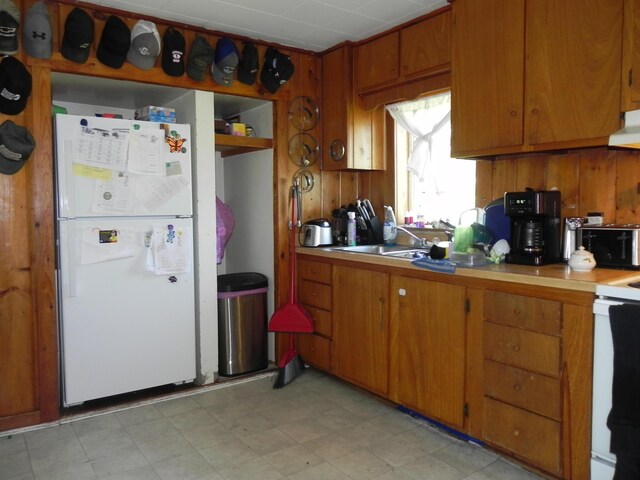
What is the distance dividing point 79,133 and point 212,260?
42.3 inches

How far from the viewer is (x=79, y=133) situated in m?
2.70

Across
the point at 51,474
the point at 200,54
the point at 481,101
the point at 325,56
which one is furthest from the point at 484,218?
the point at 51,474

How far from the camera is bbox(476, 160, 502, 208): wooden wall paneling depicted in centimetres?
282

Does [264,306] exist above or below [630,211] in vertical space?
below

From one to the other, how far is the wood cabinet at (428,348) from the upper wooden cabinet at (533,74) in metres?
0.78

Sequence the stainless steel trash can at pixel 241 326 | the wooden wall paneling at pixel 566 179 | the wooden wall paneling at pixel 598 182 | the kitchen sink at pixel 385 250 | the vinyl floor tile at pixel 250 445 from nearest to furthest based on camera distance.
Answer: the vinyl floor tile at pixel 250 445
the wooden wall paneling at pixel 598 182
the wooden wall paneling at pixel 566 179
the kitchen sink at pixel 385 250
the stainless steel trash can at pixel 241 326

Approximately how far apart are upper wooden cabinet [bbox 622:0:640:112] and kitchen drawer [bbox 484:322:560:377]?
98 cm

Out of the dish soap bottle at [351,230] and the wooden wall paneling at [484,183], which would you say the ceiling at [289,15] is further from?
the dish soap bottle at [351,230]

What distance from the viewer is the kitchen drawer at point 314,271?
3.21 m

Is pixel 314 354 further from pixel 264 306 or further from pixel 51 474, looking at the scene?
pixel 51 474

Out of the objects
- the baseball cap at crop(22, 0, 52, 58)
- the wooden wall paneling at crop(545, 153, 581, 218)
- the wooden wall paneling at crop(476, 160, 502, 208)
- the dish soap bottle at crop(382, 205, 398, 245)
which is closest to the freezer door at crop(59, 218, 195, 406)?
the baseball cap at crop(22, 0, 52, 58)

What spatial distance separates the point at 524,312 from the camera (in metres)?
2.06

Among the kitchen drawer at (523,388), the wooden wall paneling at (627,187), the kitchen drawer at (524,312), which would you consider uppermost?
the wooden wall paneling at (627,187)

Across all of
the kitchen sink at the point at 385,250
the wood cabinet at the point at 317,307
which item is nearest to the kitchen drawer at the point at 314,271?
the wood cabinet at the point at 317,307
